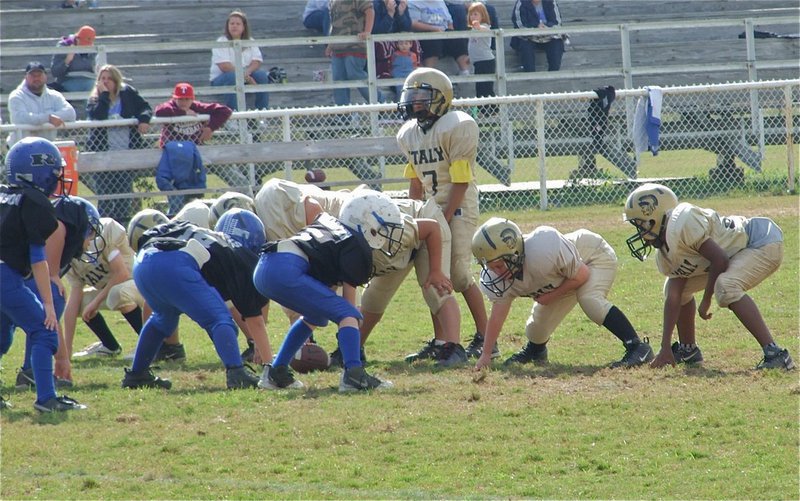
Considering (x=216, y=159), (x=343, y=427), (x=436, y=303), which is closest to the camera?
(x=343, y=427)

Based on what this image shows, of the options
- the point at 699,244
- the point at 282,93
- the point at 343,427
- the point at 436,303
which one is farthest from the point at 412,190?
Answer: the point at 282,93

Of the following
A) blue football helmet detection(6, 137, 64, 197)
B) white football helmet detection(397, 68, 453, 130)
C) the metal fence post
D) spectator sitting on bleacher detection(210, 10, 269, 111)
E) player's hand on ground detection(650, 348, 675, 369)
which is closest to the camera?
Result: blue football helmet detection(6, 137, 64, 197)

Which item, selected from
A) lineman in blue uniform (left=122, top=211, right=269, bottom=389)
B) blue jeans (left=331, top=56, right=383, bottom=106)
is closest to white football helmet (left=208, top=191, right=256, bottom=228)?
lineman in blue uniform (left=122, top=211, right=269, bottom=389)

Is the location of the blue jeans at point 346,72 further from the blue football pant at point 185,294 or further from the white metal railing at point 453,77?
the blue football pant at point 185,294

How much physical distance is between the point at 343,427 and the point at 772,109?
45.0ft

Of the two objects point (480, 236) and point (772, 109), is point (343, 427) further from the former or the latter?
point (772, 109)

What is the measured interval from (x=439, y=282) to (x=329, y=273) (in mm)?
931

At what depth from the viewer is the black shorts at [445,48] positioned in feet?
62.5

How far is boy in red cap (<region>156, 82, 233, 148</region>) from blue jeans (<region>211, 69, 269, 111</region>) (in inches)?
79.1

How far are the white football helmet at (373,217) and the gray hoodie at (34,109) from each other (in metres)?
7.90

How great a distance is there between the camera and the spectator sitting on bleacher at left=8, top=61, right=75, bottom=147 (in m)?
15.1

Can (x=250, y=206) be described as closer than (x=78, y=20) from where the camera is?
Yes

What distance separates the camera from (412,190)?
33.8 ft

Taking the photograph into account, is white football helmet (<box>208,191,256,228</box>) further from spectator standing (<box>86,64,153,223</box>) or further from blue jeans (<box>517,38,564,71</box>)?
blue jeans (<box>517,38,564,71</box>)
